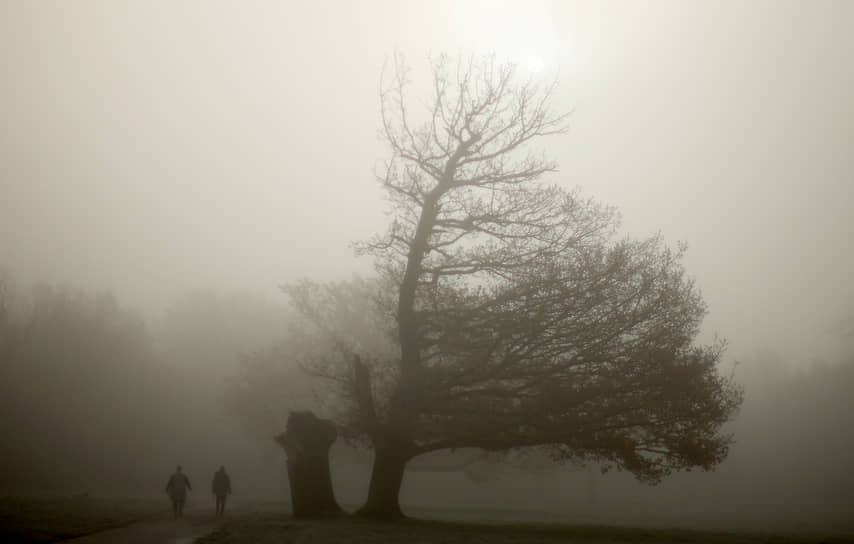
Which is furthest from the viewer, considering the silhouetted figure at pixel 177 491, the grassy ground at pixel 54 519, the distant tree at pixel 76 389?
the distant tree at pixel 76 389

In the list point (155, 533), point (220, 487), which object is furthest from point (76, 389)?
point (155, 533)

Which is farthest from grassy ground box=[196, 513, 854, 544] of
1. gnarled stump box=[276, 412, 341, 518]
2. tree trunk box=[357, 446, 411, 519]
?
gnarled stump box=[276, 412, 341, 518]

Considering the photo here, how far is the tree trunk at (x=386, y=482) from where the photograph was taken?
24.8 m

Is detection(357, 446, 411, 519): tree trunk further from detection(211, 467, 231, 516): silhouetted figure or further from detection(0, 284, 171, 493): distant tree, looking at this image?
detection(0, 284, 171, 493): distant tree

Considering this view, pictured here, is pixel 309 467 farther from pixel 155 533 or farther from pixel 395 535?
pixel 395 535

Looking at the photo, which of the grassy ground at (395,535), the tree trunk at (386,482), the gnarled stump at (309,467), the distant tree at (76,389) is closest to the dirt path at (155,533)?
the grassy ground at (395,535)

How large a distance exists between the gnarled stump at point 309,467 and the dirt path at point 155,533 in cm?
346

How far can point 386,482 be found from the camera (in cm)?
2512

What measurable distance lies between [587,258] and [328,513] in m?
14.1

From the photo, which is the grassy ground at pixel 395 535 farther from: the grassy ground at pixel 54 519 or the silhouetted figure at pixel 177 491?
the silhouetted figure at pixel 177 491

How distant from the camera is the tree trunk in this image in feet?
81.4

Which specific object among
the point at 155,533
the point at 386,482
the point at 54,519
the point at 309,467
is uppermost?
the point at 309,467

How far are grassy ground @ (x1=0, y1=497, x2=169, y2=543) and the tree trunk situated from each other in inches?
378

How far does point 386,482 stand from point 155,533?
845cm
